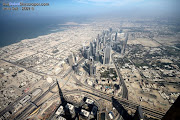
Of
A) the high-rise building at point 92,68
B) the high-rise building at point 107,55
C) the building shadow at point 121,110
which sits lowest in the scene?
the building shadow at point 121,110

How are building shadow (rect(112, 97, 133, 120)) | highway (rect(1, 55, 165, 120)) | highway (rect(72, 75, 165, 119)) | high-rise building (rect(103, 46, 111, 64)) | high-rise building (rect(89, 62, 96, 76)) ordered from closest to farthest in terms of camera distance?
building shadow (rect(112, 97, 133, 120)) → highway (rect(72, 75, 165, 119)) → highway (rect(1, 55, 165, 120)) → high-rise building (rect(89, 62, 96, 76)) → high-rise building (rect(103, 46, 111, 64))

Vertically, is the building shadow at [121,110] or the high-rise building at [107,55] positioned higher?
the high-rise building at [107,55]

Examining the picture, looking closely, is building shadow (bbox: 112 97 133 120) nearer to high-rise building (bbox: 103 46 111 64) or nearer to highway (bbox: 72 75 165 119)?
highway (bbox: 72 75 165 119)

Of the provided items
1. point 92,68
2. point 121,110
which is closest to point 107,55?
point 92,68

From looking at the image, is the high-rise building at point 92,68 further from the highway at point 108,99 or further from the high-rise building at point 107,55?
the high-rise building at point 107,55

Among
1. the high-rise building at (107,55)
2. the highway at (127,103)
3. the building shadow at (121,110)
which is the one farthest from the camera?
the high-rise building at (107,55)

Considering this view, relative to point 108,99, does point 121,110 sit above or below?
below

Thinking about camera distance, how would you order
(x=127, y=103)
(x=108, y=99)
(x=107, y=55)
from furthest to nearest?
(x=107, y=55) → (x=108, y=99) → (x=127, y=103)

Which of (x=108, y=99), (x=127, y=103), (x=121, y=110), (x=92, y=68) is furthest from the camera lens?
(x=92, y=68)

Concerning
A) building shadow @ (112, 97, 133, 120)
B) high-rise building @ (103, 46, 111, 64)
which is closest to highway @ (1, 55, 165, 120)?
building shadow @ (112, 97, 133, 120)

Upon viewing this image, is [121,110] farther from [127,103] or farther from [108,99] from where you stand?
[108,99]

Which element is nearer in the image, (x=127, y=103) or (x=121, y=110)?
(x=121, y=110)

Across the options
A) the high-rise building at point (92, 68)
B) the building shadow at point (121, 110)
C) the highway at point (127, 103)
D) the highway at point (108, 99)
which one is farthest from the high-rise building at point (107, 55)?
the building shadow at point (121, 110)

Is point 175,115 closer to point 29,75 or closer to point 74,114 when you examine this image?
point 74,114
